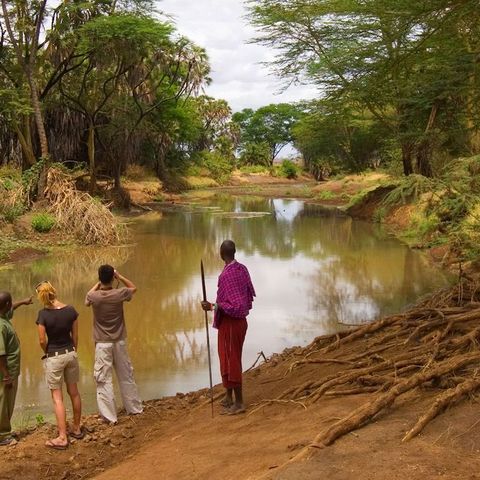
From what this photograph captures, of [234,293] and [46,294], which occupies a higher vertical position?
[46,294]

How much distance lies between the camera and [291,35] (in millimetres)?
22188

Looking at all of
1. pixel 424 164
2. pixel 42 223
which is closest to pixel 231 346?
pixel 42 223

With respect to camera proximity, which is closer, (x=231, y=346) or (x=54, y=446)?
(x=54, y=446)

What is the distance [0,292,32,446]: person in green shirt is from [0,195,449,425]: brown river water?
766 millimetres

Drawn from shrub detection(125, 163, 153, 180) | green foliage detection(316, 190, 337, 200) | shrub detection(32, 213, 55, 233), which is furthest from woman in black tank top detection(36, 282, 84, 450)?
shrub detection(125, 163, 153, 180)

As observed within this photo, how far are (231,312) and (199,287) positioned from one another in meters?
7.82

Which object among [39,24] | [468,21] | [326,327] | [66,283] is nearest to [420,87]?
[468,21]

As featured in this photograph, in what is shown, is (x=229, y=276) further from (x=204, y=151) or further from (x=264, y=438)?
(x=204, y=151)

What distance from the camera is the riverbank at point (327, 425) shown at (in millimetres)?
3783

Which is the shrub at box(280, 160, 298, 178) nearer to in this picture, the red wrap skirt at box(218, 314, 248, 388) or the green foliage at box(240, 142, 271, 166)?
the green foliage at box(240, 142, 271, 166)

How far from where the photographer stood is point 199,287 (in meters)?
13.4

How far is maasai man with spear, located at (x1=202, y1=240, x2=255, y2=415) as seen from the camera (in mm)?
5613

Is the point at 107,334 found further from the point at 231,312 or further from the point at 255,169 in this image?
the point at 255,169

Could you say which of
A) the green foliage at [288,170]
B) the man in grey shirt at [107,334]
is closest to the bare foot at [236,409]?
the man in grey shirt at [107,334]
